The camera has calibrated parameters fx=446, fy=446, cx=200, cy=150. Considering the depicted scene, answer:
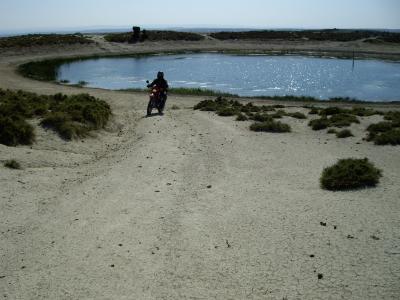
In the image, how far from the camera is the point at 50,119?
19.1 m

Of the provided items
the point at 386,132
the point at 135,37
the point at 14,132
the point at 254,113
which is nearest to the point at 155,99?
the point at 254,113

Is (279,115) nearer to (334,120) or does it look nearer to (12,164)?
(334,120)

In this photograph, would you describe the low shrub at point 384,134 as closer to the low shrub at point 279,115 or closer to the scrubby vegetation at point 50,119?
the low shrub at point 279,115

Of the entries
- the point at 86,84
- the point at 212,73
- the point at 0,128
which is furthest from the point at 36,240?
the point at 212,73

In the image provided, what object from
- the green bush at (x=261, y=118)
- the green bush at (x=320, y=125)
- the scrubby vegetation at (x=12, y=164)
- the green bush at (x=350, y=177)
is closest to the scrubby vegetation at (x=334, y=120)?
the green bush at (x=320, y=125)

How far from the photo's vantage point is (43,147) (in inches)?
680

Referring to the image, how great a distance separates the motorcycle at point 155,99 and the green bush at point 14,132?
9157 mm

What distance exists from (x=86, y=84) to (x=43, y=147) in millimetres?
28605

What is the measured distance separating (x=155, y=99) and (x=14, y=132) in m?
10.6

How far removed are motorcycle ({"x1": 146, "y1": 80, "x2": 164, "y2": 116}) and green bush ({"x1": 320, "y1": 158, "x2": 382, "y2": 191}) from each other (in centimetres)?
1437

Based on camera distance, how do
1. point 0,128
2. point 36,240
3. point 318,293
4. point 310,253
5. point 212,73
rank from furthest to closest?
1. point 212,73
2. point 0,128
3. point 36,240
4. point 310,253
5. point 318,293

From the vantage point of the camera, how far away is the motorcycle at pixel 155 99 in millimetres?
26047

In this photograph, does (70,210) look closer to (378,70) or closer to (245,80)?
(245,80)

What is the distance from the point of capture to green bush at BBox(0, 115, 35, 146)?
16844 millimetres
